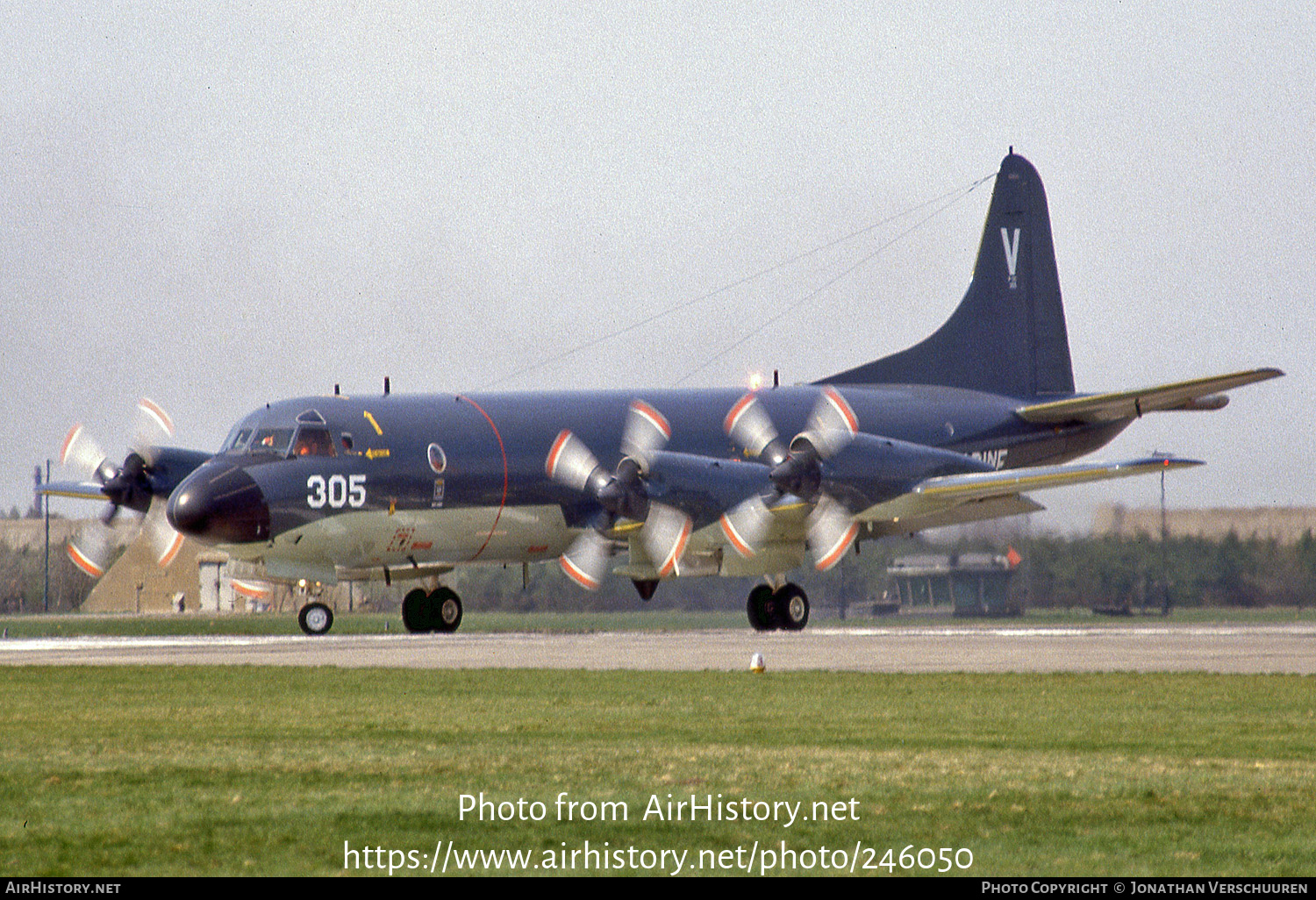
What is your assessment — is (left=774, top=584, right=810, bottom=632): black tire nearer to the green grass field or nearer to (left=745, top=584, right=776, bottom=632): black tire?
(left=745, top=584, right=776, bottom=632): black tire

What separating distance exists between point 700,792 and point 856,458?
2685 cm

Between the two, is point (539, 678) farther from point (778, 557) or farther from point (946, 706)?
point (778, 557)

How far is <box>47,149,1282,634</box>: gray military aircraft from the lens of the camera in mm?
37438

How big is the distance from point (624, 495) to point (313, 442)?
6855 millimetres

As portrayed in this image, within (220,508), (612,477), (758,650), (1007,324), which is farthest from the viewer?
(1007,324)

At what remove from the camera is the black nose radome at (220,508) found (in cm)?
3556

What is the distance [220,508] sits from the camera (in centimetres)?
3569

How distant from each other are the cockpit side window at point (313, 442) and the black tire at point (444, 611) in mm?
5652

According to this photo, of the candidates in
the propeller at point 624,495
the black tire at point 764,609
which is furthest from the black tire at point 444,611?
the black tire at point 764,609

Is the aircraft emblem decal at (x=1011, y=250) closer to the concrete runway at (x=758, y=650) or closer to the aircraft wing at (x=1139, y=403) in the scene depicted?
the aircraft wing at (x=1139, y=403)

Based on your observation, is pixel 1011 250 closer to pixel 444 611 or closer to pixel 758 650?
pixel 444 611

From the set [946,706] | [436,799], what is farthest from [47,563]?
[436,799]

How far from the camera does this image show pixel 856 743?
15078 millimetres

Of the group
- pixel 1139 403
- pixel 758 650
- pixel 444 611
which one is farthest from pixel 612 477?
pixel 1139 403
